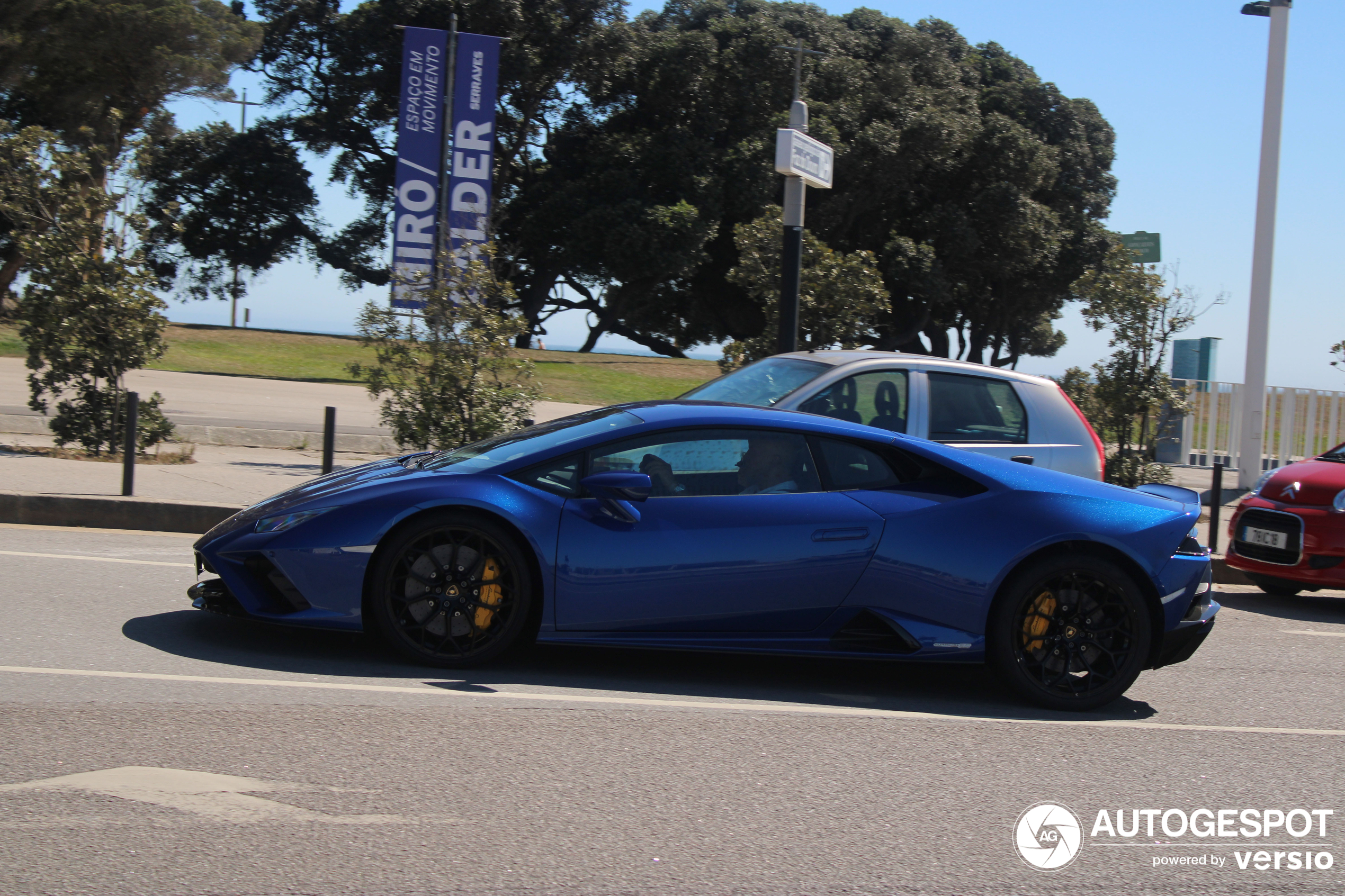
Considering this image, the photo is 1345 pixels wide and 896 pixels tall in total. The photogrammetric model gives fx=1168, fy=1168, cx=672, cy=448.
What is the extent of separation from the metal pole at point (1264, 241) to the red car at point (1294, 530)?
6686 millimetres

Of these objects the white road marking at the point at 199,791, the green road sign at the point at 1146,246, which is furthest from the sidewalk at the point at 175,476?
the green road sign at the point at 1146,246

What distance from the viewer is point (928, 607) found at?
533cm

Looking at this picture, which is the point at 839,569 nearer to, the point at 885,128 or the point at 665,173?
the point at 665,173

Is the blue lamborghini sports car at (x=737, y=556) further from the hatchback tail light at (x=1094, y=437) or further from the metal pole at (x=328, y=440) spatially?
the metal pole at (x=328, y=440)

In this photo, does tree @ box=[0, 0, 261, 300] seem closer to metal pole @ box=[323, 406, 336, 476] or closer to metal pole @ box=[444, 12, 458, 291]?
metal pole @ box=[444, 12, 458, 291]

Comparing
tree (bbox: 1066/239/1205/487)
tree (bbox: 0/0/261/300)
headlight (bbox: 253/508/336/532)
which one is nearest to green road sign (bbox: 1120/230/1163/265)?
tree (bbox: 1066/239/1205/487)

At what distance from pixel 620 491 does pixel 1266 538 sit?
6468 mm

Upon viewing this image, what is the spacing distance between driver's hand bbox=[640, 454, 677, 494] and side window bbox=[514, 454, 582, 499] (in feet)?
1.01

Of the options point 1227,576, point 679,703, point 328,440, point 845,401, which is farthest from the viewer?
point 328,440

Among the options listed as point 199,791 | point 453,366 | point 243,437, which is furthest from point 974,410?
point 243,437

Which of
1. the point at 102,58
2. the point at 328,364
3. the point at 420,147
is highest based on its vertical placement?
the point at 102,58

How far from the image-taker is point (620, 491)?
5.16m

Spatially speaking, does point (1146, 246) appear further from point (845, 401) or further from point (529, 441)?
point (529, 441)

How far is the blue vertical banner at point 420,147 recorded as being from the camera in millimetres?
18438
